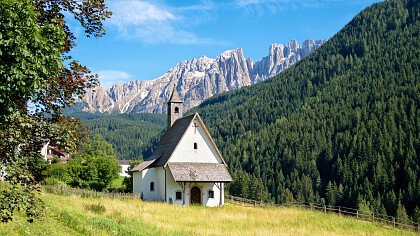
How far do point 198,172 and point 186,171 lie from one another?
126cm

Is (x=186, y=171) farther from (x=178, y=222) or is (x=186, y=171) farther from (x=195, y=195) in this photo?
(x=178, y=222)

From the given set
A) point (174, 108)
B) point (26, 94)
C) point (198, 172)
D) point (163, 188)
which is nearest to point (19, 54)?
point (26, 94)

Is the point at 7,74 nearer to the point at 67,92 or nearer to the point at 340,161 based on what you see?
the point at 67,92

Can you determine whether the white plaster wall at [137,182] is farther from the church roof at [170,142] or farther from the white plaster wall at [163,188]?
the church roof at [170,142]

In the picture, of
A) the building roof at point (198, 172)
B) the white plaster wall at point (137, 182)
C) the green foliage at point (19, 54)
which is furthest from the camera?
the white plaster wall at point (137, 182)

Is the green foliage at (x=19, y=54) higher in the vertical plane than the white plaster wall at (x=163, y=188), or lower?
higher

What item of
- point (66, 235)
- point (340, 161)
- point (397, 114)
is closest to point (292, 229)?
point (66, 235)

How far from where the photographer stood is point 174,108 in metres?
54.4

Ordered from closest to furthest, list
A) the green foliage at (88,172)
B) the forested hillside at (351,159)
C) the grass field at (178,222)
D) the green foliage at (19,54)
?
the green foliage at (19,54)
the grass field at (178,222)
the green foliage at (88,172)
the forested hillside at (351,159)

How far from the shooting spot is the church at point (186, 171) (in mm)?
45562

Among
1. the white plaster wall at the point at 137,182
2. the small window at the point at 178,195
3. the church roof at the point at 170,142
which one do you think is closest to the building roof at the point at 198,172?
the church roof at the point at 170,142

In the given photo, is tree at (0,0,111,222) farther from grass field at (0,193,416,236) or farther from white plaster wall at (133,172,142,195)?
white plaster wall at (133,172,142,195)

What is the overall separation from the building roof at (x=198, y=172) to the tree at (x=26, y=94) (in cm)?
3532

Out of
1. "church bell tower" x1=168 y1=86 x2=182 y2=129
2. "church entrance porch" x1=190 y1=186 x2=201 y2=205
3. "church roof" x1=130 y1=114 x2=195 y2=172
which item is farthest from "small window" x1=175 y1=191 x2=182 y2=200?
"church bell tower" x1=168 y1=86 x2=182 y2=129
